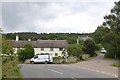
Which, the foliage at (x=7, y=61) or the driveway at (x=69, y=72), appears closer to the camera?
the foliage at (x=7, y=61)

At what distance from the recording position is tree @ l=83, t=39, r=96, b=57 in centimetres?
7850

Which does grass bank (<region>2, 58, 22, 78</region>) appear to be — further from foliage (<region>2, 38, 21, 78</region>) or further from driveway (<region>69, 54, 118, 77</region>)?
driveway (<region>69, 54, 118, 77</region>)

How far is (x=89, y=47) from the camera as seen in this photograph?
80.8 meters

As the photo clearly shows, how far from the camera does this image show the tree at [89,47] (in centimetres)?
7850

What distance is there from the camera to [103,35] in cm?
6712

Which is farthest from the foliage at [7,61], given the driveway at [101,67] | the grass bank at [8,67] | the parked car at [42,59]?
the parked car at [42,59]

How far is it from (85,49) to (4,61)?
2668 inches

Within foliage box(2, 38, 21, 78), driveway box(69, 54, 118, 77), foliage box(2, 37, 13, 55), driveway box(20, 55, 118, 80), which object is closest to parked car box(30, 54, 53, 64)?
driveway box(69, 54, 118, 77)

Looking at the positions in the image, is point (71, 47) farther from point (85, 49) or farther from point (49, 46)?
point (49, 46)

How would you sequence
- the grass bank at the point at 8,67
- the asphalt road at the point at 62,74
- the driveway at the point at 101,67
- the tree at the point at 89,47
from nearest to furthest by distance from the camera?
1. the grass bank at the point at 8,67
2. the asphalt road at the point at 62,74
3. the driveway at the point at 101,67
4. the tree at the point at 89,47

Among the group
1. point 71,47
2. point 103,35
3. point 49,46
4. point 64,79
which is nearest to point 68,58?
point 71,47

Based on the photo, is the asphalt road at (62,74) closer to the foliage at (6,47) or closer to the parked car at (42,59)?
the foliage at (6,47)

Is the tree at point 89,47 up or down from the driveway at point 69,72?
up

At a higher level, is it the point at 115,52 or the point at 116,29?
the point at 116,29
